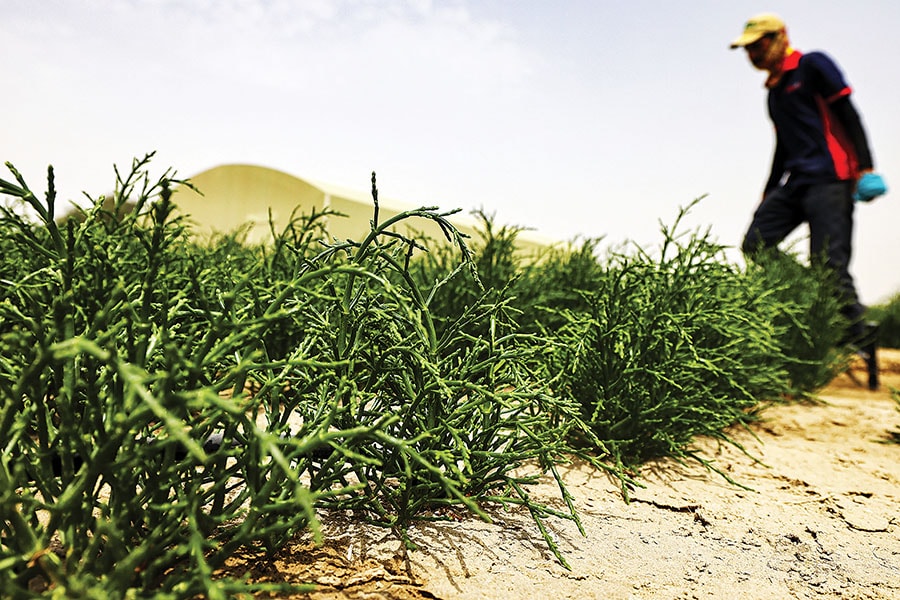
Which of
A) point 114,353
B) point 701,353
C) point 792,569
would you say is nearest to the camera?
point 114,353

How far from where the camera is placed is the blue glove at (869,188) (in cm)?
409

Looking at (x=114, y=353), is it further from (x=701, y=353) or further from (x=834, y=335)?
(x=834, y=335)

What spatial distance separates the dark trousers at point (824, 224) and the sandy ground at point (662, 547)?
2.57 m

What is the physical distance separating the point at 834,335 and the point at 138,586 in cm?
369

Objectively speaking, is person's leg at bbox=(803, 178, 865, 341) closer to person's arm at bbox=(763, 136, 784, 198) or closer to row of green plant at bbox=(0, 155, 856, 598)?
person's arm at bbox=(763, 136, 784, 198)

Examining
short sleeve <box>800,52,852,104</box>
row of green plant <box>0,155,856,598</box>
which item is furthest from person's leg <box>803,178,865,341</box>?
row of green plant <box>0,155,856,598</box>

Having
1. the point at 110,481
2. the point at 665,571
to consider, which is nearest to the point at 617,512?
the point at 665,571

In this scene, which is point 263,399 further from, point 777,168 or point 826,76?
point 777,168

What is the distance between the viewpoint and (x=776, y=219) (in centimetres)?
455

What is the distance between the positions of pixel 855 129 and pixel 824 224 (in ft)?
2.47

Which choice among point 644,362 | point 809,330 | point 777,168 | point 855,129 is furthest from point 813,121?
point 644,362

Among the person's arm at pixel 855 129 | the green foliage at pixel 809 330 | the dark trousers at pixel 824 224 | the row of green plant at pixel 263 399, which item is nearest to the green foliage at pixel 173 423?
the row of green plant at pixel 263 399

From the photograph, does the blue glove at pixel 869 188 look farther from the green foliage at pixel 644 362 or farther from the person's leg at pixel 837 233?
the green foliage at pixel 644 362

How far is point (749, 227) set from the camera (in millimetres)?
4746
